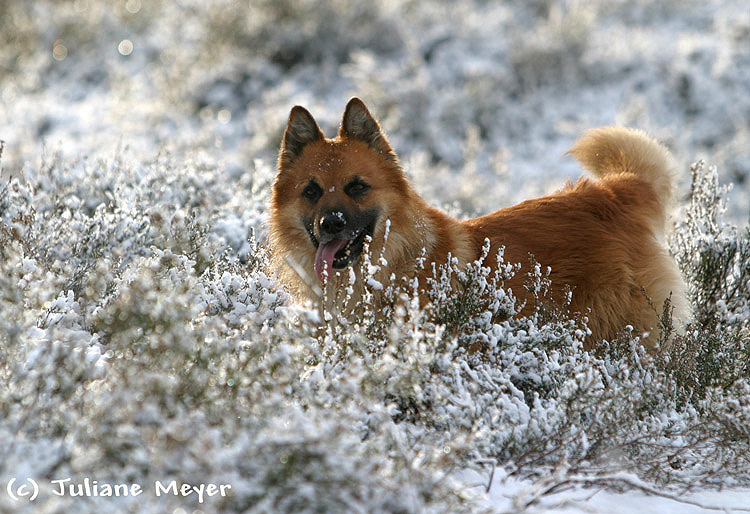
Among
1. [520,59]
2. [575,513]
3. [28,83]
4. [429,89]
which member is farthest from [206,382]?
[28,83]

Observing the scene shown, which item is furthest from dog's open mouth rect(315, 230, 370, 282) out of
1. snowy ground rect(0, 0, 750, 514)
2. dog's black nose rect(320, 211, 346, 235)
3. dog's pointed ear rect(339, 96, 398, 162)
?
snowy ground rect(0, 0, 750, 514)

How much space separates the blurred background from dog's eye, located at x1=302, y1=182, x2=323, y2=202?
5.94 m

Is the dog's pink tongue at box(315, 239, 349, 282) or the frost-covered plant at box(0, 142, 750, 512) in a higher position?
the dog's pink tongue at box(315, 239, 349, 282)

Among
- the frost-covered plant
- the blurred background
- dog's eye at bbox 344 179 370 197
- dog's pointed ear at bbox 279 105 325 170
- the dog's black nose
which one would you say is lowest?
the frost-covered plant

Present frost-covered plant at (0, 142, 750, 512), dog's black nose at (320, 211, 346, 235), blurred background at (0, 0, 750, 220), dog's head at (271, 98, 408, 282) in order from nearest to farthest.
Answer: frost-covered plant at (0, 142, 750, 512)
dog's black nose at (320, 211, 346, 235)
dog's head at (271, 98, 408, 282)
blurred background at (0, 0, 750, 220)

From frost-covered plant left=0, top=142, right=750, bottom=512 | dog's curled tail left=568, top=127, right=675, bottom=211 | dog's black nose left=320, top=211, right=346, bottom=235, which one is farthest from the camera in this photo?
dog's curled tail left=568, top=127, right=675, bottom=211

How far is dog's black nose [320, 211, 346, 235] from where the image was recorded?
393cm

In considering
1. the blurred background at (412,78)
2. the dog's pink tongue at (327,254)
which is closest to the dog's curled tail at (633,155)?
the dog's pink tongue at (327,254)

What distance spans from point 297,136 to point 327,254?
916 mm

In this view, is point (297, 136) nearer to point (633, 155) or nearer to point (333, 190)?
point (333, 190)

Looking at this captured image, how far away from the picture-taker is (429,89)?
1263 cm

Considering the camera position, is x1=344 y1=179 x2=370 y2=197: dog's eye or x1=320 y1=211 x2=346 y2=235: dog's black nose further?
x1=344 y1=179 x2=370 y2=197: dog's eye

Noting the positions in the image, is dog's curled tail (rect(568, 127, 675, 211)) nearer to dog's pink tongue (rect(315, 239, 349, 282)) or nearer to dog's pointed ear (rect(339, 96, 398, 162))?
dog's pointed ear (rect(339, 96, 398, 162))

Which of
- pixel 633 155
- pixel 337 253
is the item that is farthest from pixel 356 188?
pixel 633 155
